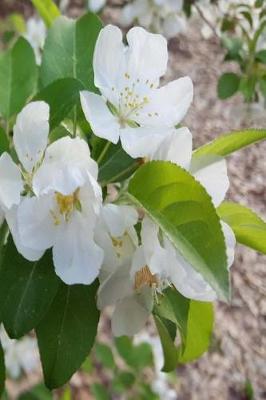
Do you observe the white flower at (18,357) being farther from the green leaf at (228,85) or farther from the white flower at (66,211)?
the white flower at (66,211)

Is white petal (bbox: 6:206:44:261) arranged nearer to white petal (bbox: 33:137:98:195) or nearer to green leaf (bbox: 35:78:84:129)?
white petal (bbox: 33:137:98:195)

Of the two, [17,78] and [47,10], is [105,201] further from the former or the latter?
[47,10]

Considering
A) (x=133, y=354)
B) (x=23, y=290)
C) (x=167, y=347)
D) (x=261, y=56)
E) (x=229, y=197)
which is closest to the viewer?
(x=23, y=290)

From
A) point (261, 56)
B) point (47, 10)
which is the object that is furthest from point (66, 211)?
point (261, 56)

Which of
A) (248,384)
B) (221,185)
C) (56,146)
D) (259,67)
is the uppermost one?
(56,146)

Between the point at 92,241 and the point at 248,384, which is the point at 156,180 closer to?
the point at 92,241

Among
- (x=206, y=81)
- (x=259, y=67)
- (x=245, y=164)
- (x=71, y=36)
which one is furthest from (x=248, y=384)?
(x=71, y=36)

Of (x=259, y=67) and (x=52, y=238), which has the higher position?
(x=52, y=238)
